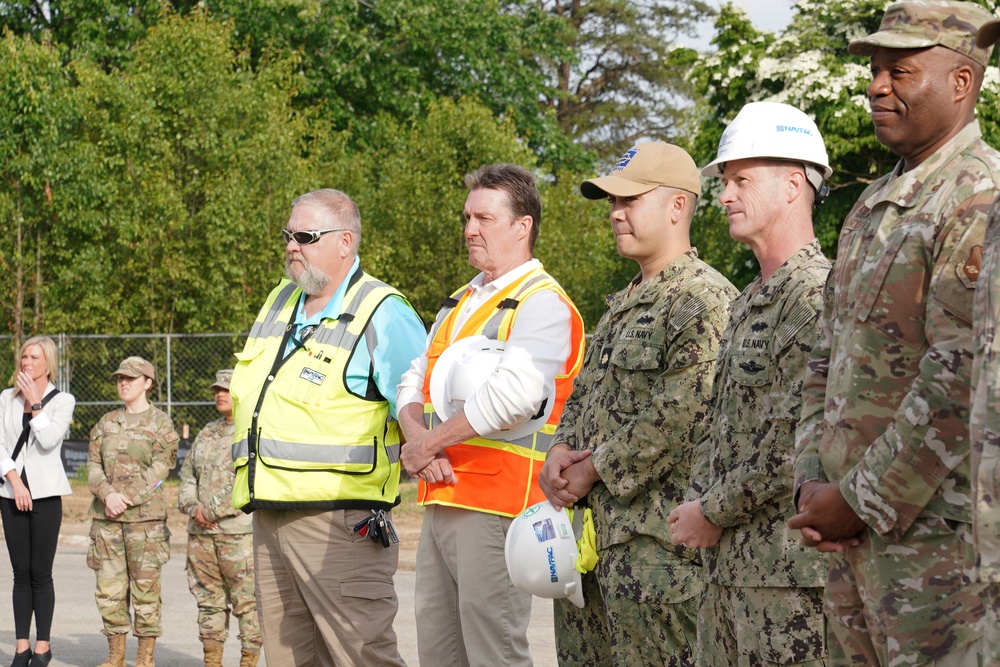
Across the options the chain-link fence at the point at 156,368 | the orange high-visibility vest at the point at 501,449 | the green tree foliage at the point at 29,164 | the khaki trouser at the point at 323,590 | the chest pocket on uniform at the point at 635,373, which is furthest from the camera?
the green tree foliage at the point at 29,164

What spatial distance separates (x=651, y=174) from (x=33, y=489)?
17.9 feet

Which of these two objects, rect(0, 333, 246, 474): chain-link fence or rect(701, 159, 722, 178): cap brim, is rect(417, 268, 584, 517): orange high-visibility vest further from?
rect(0, 333, 246, 474): chain-link fence

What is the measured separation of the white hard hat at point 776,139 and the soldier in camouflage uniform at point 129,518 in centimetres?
569

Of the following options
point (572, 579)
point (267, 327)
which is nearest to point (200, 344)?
point (267, 327)

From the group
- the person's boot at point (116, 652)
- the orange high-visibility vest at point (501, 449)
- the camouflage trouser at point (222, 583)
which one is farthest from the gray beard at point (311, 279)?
the person's boot at point (116, 652)

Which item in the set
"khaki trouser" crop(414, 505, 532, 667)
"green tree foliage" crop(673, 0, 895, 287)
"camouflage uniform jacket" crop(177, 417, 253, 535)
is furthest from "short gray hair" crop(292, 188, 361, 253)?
"green tree foliage" crop(673, 0, 895, 287)

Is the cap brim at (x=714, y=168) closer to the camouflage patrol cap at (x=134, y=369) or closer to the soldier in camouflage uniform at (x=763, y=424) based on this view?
the soldier in camouflage uniform at (x=763, y=424)

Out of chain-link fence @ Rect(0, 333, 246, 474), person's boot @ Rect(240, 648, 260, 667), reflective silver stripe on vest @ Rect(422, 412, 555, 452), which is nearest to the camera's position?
reflective silver stripe on vest @ Rect(422, 412, 555, 452)

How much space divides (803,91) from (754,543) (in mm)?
16970

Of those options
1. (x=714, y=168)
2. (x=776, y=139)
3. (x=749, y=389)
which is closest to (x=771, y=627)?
(x=749, y=389)

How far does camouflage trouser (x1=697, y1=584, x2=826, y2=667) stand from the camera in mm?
3430

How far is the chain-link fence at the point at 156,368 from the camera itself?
63.9 feet

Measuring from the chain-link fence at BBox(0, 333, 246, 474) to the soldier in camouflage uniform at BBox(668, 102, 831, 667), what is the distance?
52.6 ft

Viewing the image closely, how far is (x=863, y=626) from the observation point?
2873mm
